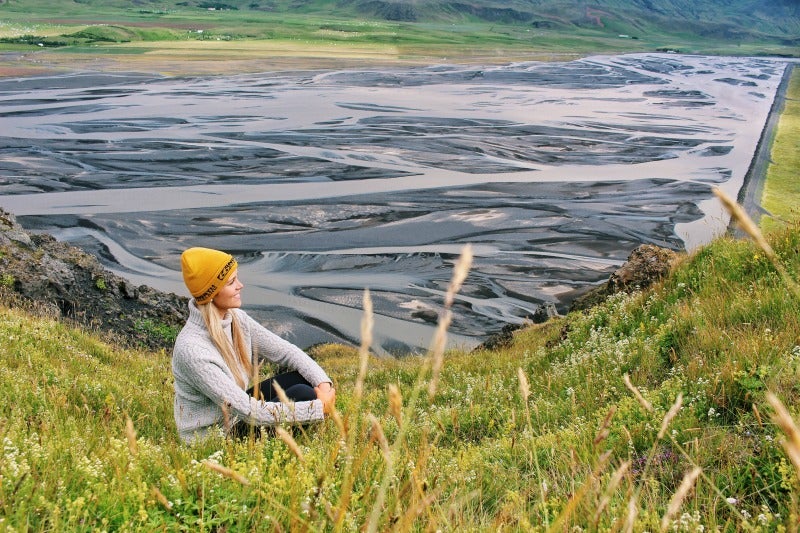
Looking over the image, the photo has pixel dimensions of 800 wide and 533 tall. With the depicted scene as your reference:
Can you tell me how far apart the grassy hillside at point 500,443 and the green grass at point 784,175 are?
1515cm

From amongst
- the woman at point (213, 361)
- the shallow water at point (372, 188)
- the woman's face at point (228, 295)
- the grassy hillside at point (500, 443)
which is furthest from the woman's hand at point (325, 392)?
the shallow water at point (372, 188)

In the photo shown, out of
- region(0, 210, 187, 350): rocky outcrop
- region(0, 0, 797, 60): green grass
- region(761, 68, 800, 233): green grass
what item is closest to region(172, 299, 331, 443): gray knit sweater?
region(0, 210, 187, 350): rocky outcrop

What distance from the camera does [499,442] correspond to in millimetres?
5066

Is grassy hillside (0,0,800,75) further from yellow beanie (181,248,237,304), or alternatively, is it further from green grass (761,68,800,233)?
yellow beanie (181,248,237,304)

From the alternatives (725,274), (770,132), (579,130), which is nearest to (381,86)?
(579,130)

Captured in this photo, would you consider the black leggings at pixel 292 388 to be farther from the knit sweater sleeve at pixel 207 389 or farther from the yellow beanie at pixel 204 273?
the yellow beanie at pixel 204 273

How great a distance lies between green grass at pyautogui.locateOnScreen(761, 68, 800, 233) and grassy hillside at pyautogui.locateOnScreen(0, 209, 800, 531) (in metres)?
15.1

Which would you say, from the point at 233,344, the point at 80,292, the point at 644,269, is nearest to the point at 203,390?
the point at 233,344

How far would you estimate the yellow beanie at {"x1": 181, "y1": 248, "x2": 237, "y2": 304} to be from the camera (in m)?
5.03

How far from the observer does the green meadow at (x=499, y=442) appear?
259cm

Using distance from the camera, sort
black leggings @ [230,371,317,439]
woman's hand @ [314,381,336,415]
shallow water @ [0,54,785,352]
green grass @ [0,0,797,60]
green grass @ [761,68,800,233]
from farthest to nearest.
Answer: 1. green grass @ [0,0,797,60]
2. green grass @ [761,68,800,233]
3. shallow water @ [0,54,785,352]
4. black leggings @ [230,371,317,439]
5. woman's hand @ [314,381,336,415]

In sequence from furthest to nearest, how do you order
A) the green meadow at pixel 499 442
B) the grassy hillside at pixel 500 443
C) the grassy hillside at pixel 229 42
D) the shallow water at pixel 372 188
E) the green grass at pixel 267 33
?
1. the green grass at pixel 267 33
2. the grassy hillside at pixel 229 42
3. the shallow water at pixel 372 188
4. the grassy hillside at pixel 500 443
5. the green meadow at pixel 499 442

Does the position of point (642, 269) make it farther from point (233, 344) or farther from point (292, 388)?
point (233, 344)

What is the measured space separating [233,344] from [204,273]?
0.76 m
